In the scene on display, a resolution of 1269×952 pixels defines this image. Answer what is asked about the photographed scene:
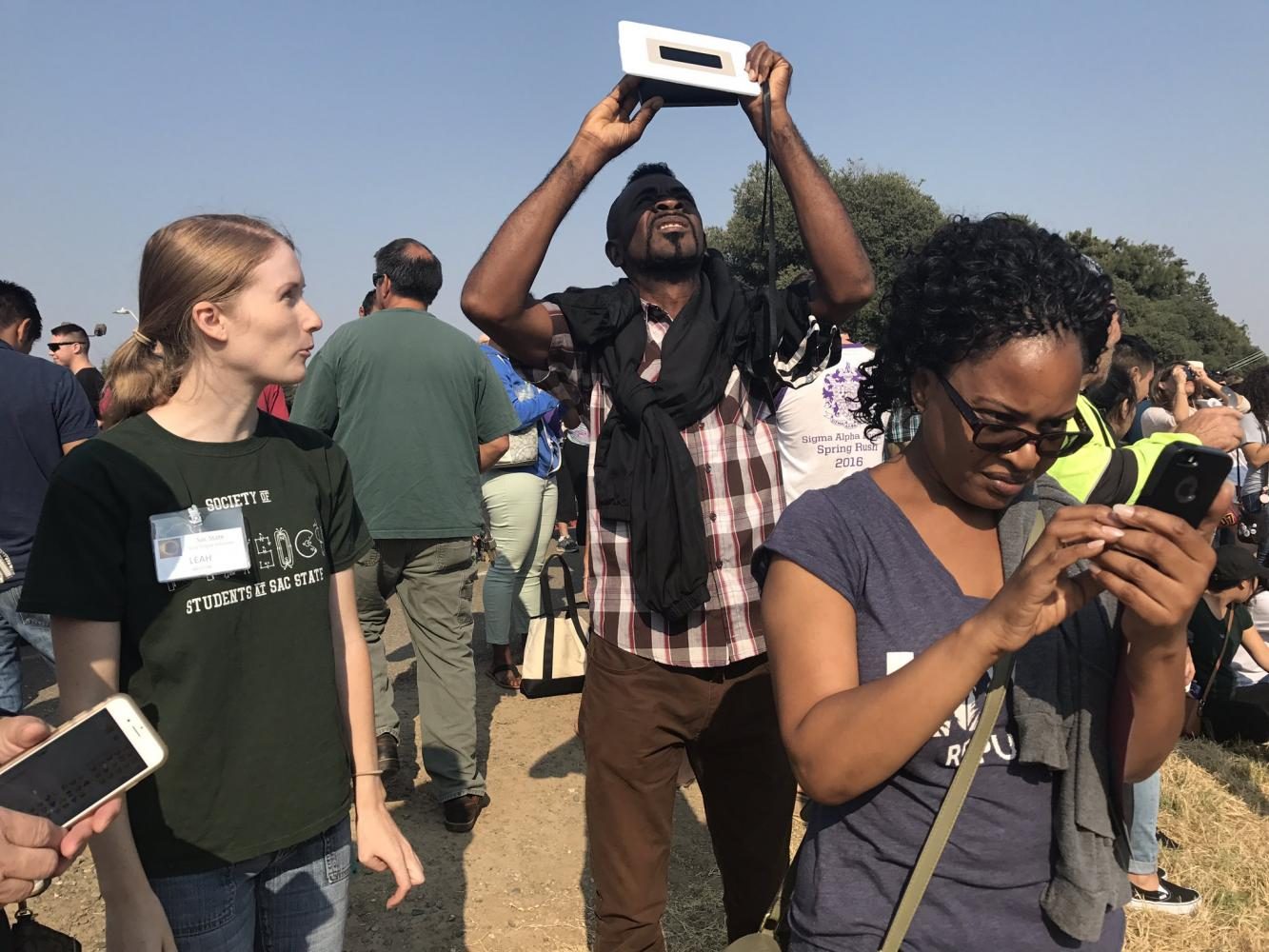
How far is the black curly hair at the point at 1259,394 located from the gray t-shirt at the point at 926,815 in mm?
5922

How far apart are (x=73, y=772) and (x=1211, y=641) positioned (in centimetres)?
520

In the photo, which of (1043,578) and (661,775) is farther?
(661,775)

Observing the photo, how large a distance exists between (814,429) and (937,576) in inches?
112

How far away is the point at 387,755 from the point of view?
4098 mm

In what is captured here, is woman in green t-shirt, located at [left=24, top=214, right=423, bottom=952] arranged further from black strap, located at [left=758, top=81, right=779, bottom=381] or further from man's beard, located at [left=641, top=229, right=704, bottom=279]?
black strap, located at [left=758, top=81, right=779, bottom=381]

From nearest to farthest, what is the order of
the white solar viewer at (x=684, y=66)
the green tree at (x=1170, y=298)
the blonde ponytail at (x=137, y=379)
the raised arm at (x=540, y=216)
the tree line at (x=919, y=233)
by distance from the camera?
the blonde ponytail at (x=137, y=379) < the white solar viewer at (x=684, y=66) < the raised arm at (x=540, y=216) < the tree line at (x=919, y=233) < the green tree at (x=1170, y=298)

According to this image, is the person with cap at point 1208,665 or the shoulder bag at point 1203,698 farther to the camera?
the shoulder bag at point 1203,698

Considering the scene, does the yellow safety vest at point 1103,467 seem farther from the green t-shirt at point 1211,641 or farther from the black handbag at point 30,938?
the green t-shirt at point 1211,641

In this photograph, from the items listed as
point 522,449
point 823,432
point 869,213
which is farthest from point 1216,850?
point 869,213

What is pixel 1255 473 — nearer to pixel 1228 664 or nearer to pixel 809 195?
pixel 1228 664

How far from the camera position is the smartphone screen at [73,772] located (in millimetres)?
1227

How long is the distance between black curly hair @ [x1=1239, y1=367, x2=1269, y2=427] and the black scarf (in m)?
5.14

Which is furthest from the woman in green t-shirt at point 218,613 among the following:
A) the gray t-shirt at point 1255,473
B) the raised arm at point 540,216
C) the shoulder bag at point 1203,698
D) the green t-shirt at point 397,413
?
the gray t-shirt at point 1255,473

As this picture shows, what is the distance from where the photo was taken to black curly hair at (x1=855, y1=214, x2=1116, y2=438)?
1.40m
